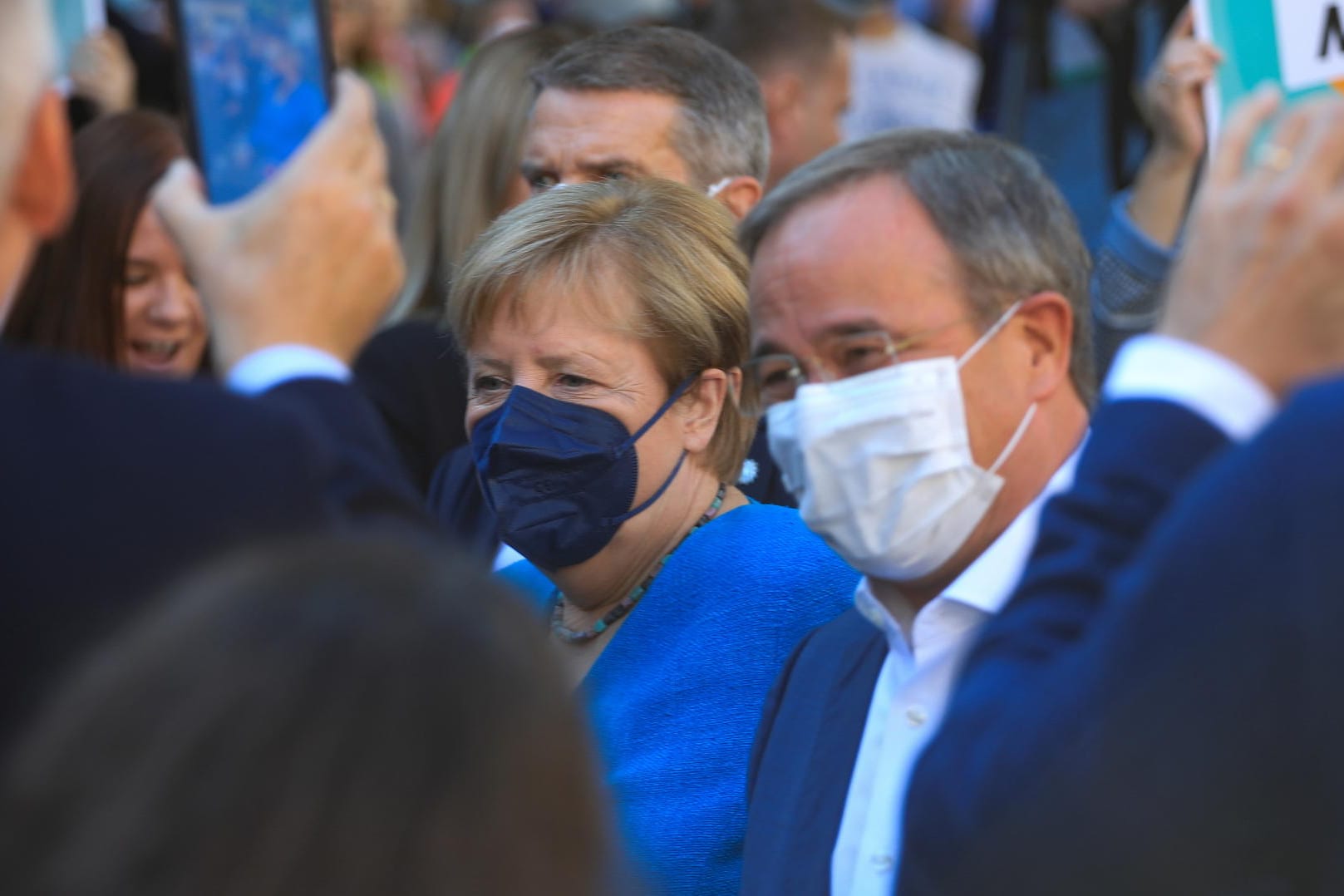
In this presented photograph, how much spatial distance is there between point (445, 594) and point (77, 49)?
519 centimetres

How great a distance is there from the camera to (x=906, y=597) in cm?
239

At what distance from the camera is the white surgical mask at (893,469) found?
228cm

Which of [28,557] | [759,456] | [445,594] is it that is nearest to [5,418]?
[28,557]

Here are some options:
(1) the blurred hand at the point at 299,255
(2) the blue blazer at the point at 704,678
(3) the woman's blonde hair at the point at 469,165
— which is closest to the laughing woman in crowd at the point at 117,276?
(3) the woman's blonde hair at the point at 469,165

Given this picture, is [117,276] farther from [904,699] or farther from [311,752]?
[311,752]

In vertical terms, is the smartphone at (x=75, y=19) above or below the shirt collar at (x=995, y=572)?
below

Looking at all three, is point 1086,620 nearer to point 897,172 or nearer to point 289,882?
point 289,882

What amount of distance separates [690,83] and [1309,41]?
1659 millimetres

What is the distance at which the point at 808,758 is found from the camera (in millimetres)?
2428

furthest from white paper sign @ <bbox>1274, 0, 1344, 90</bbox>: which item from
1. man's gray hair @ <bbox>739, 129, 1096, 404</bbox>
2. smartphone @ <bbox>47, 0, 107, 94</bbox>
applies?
smartphone @ <bbox>47, 0, 107, 94</bbox>

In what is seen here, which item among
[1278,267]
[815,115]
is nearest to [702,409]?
[1278,267]

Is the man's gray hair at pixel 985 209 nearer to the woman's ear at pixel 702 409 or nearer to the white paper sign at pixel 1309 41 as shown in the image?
the white paper sign at pixel 1309 41

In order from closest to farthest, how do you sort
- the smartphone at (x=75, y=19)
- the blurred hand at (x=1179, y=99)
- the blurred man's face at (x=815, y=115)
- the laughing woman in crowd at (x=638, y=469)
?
the laughing woman in crowd at (x=638, y=469) < the blurred hand at (x=1179, y=99) < the smartphone at (x=75, y=19) < the blurred man's face at (x=815, y=115)

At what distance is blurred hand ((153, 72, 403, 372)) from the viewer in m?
1.81
